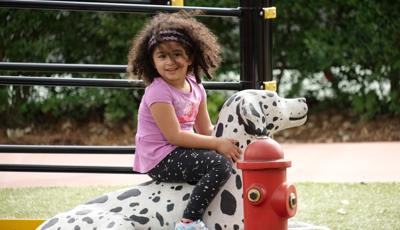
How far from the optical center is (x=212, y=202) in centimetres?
377

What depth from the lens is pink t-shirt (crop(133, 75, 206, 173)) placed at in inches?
152

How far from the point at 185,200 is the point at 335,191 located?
8.39 ft

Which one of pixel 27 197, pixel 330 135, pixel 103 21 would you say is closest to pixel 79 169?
A: pixel 27 197

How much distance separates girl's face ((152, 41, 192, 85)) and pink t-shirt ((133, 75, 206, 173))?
42 millimetres

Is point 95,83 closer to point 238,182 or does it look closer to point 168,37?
point 168,37

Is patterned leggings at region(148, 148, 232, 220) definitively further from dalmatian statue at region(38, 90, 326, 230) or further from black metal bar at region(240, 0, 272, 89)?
black metal bar at region(240, 0, 272, 89)

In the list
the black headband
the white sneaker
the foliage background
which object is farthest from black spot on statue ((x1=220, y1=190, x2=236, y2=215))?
the foliage background

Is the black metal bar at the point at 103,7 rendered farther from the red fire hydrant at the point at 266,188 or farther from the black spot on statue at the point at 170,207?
the red fire hydrant at the point at 266,188

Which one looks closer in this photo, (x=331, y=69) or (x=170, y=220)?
(x=170, y=220)

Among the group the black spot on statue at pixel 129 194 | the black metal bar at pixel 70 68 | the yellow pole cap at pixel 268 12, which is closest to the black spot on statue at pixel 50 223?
the black spot on statue at pixel 129 194

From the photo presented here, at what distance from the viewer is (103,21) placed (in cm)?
844

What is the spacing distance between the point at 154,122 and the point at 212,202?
424 millimetres

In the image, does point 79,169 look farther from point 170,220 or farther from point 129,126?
point 129,126

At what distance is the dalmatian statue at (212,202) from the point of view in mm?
3748
